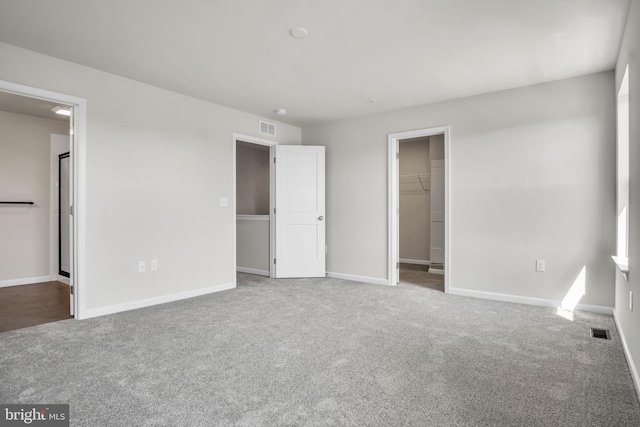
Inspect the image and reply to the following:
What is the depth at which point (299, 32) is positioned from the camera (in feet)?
8.64

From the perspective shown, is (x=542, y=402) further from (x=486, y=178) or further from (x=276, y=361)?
(x=486, y=178)

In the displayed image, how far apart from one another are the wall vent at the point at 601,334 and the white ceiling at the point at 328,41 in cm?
233

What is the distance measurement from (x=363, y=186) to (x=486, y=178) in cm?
167

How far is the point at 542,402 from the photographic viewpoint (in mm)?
1803

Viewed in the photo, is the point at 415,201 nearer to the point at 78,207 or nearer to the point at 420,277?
the point at 420,277

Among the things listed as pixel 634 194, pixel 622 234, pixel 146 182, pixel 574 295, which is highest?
pixel 146 182

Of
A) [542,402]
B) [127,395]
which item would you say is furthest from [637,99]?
[127,395]

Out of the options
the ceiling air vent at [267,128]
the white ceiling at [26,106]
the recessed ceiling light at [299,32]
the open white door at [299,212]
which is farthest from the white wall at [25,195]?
the recessed ceiling light at [299,32]

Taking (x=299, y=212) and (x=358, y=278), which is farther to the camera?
(x=299, y=212)

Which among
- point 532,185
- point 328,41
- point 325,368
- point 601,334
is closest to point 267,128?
point 328,41

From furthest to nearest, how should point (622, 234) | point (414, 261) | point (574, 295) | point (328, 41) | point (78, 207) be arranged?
point (414, 261)
point (574, 295)
point (78, 207)
point (622, 234)
point (328, 41)

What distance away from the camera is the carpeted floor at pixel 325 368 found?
5.62ft

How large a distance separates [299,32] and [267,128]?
2.61m

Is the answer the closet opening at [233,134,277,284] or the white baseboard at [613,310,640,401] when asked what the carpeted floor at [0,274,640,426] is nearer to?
the white baseboard at [613,310,640,401]
